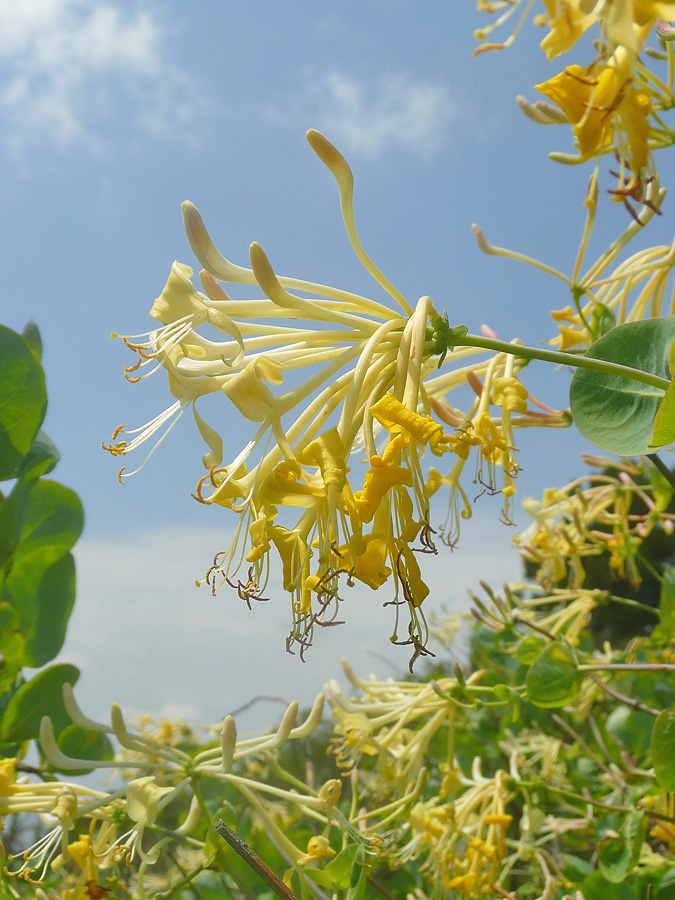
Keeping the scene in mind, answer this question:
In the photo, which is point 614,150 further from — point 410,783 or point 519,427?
point 410,783

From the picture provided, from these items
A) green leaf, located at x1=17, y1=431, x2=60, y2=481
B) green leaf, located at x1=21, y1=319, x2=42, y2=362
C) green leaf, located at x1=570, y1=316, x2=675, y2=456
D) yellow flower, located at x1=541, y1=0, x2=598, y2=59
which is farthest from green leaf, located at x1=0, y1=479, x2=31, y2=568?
yellow flower, located at x1=541, y1=0, x2=598, y2=59

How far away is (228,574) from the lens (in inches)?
37.8

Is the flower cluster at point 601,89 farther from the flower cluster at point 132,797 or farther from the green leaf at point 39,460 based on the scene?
the green leaf at point 39,460

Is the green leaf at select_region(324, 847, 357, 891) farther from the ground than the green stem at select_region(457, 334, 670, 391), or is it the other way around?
the green stem at select_region(457, 334, 670, 391)

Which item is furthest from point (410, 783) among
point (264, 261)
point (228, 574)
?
point (264, 261)

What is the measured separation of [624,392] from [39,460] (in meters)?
1.06

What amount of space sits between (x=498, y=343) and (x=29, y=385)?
795mm

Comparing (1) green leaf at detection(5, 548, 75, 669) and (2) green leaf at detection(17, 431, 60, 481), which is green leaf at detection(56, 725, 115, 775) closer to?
(1) green leaf at detection(5, 548, 75, 669)

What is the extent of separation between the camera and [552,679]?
1.59 m

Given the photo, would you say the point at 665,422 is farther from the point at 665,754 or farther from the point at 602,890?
the point at 602,890

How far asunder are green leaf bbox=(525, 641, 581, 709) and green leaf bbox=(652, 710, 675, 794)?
0.96 ft

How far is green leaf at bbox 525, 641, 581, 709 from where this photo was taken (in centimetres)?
159

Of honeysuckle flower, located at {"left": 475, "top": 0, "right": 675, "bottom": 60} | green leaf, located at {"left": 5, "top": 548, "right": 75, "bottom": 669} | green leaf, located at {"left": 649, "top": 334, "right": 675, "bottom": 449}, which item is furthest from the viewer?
green leaf, located at {"left": 5, "top": 548, "right": 75, "bottom": 669}

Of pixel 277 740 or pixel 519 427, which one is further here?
pixel 519 427
